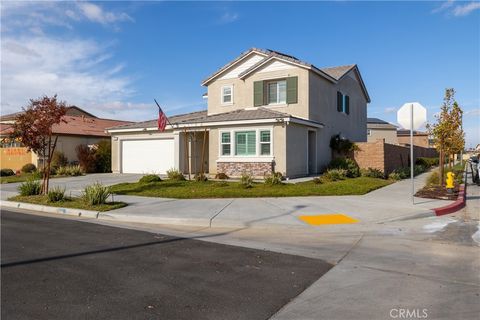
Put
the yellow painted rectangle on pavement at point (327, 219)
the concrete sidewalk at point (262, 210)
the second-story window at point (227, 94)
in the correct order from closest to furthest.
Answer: the yellow painted rectangle on pavement at point (327, 219)
the concrete sidewalk at point (262, 210)
the second-story window at point (227, 94)

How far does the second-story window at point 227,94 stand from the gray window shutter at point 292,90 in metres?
4.36

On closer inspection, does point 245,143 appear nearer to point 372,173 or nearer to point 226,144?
point 226,144

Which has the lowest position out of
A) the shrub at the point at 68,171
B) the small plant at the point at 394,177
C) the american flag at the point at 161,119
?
the small plant at the point at 394,177

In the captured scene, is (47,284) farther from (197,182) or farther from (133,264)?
(197,182)

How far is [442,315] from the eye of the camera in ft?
14.3

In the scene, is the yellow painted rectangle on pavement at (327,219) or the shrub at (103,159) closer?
the yellow painted rectangle on pavement at (327,219)

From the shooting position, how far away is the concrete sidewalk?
10.1 m

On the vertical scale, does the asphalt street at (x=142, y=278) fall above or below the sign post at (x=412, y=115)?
below

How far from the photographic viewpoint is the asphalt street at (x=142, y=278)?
449 centimetres

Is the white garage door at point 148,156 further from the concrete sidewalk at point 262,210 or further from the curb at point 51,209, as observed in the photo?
the curb at point 51,209

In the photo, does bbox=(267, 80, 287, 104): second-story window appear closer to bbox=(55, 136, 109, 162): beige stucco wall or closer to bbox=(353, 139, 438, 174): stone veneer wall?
bbox=(353, 139, 438, 174): stone veneer wall

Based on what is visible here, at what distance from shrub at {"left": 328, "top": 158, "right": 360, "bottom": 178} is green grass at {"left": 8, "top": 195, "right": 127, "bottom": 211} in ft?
44.2

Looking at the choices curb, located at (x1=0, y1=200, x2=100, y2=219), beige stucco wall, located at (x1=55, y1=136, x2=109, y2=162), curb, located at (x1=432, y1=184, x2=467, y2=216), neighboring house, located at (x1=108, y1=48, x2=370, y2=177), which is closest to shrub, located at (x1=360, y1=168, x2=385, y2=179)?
neighboring house, located at (x1=108, y1=48, x2=370, y2=177)

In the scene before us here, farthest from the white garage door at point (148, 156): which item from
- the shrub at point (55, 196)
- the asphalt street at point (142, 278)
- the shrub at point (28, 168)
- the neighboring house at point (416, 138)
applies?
the neighboring house at point (416, 138)
